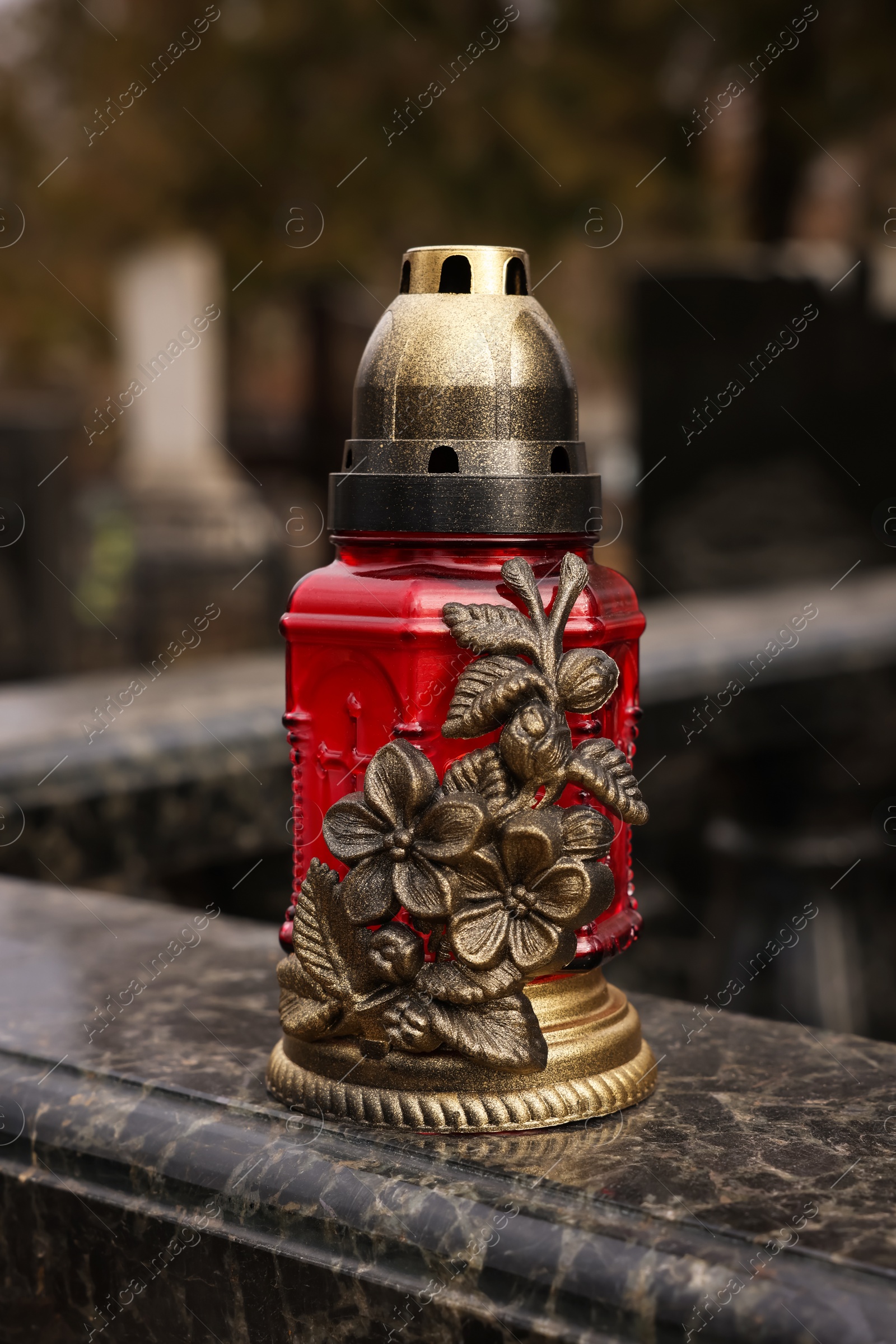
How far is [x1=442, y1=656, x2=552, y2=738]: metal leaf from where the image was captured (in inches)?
52.8

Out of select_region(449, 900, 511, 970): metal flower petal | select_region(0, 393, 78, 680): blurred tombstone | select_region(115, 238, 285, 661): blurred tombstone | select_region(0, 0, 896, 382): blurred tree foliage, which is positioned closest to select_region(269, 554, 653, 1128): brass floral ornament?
select_region(449, 900, 511, 970): metal flower petal

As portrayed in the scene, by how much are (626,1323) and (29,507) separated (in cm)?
709

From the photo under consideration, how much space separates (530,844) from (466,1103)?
0.25m

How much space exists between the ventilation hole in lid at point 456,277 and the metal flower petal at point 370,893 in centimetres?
57

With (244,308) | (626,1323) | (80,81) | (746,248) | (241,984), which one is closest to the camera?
(626,1323)

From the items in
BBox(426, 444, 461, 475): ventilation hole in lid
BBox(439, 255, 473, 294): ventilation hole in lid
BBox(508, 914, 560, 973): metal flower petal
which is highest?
BBox(439, 255, 473, 294): ventilation hole in lid

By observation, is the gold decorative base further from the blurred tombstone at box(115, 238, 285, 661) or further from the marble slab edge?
the blurred tombstone at box(115, 238, 285, 661)

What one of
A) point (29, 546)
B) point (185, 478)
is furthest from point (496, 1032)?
point (185, 478)

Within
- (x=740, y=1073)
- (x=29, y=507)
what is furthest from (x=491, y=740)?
(x=29, y=507)

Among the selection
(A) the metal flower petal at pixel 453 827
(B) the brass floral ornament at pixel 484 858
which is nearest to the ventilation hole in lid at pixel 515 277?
(B) the brass floral ornament at pixel 484 858

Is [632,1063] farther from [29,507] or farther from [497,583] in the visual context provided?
[29,507]

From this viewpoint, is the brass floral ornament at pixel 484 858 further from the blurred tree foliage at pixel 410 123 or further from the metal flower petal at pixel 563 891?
the blurred tree foliage at pixel 410 123

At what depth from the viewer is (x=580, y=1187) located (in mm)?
1272

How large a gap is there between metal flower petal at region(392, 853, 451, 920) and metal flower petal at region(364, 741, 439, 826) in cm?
4
